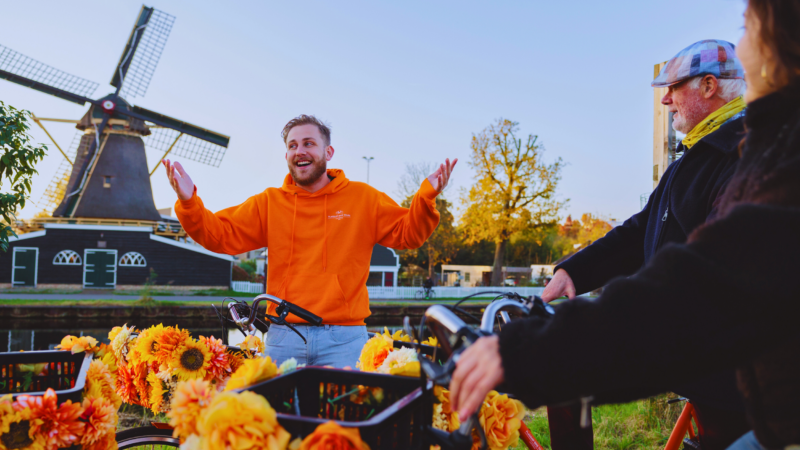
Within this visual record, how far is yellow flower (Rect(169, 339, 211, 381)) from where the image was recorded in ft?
7.05

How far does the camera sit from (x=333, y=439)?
930 mm

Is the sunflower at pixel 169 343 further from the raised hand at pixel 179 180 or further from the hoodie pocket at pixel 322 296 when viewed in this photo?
the raised hand at pixel 179 180

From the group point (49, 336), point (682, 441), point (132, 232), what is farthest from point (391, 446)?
point (132, 232)

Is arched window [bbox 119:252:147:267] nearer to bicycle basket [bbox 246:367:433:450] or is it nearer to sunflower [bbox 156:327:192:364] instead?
sunflower [bbox 156:327:192:364]

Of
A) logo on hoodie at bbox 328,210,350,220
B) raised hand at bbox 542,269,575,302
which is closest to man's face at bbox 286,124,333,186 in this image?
logo on hoodie at bbox 328,210,350,220

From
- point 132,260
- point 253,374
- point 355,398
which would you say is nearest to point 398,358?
point 355,398

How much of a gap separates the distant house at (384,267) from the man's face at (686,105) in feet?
74.5

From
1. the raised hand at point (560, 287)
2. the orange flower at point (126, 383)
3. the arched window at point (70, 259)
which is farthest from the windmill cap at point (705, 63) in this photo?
the arched window at point (70, 259)

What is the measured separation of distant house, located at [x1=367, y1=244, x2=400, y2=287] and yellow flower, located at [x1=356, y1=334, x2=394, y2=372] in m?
22.6

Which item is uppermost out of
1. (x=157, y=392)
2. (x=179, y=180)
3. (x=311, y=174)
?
(x=311, y=174)

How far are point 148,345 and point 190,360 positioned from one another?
211 mm

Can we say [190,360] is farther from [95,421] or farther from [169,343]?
[95,421]

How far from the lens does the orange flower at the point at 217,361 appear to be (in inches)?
86.7

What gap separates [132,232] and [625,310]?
22.7 m
